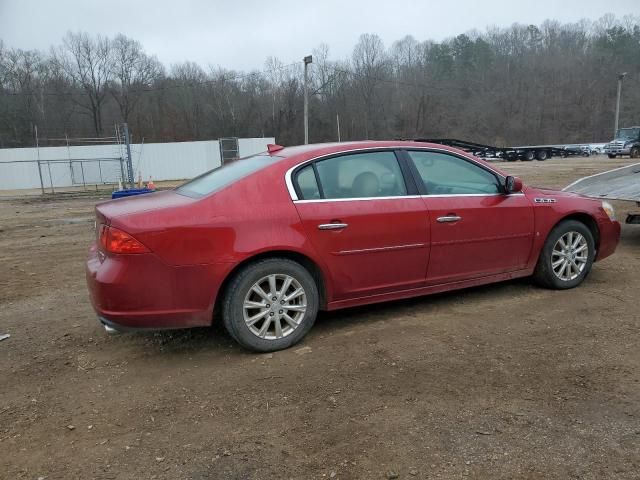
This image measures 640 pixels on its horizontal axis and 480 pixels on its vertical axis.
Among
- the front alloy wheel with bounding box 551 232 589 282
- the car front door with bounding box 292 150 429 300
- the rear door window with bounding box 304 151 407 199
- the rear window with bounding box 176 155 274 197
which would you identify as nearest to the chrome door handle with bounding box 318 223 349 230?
the car front door with bounding box 292 150 429 300

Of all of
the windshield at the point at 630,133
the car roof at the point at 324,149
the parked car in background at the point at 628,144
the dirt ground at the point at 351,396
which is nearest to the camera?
the dirt ground at the point at 351,396

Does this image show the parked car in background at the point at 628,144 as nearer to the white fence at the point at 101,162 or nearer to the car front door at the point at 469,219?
the white fence at the point at 101,162

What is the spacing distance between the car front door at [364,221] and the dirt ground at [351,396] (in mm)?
448

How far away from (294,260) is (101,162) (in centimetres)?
2974

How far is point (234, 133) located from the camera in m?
66.7

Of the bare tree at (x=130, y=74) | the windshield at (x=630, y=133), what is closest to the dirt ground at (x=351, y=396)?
the windshield at (x=630, y=133)

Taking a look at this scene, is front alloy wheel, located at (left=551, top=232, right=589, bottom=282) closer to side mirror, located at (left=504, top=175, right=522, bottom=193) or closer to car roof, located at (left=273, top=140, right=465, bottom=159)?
side mirror, located at (left=504, top=175, right=522, bottom=193)

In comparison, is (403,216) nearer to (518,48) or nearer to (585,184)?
(585,184)

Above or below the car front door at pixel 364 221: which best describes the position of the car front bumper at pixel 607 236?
below

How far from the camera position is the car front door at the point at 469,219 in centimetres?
444

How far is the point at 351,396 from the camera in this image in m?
3.20

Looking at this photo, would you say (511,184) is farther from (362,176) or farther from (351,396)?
(351,396)

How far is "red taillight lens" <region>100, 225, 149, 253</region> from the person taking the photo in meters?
3.49

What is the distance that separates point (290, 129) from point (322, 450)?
6688 cm
